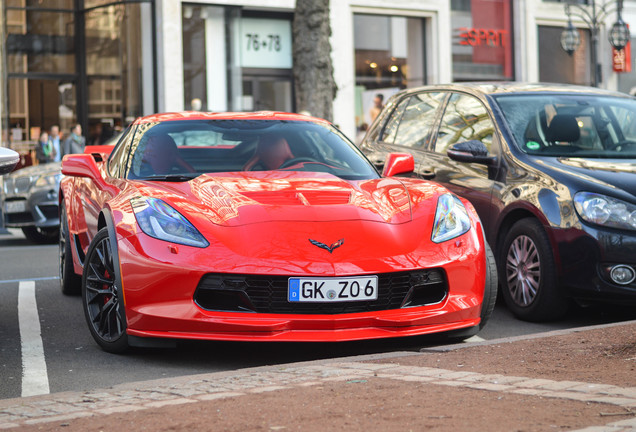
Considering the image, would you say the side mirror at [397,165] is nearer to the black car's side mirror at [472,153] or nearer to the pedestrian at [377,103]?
the black car's side mirror at [472,153]

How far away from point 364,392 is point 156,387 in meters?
0.88

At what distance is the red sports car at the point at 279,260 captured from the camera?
521 cm

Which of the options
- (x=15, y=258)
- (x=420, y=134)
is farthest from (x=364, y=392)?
(x=15, y=258)

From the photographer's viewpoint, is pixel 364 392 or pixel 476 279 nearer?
pixel 364 392

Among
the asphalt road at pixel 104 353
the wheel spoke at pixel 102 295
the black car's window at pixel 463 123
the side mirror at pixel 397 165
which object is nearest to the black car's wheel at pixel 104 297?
the wheel spoke at pixel 102 295

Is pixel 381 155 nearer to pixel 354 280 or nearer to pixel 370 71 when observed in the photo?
pixel 354 280

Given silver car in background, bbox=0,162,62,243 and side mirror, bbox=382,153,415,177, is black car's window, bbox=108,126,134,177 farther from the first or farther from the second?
silver car in background, bbox=0,162,62,243

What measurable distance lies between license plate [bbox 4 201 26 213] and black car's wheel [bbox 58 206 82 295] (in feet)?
17.0

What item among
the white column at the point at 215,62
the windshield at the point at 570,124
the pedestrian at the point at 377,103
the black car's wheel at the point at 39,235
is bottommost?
the black car's wheel at the point at 39,235

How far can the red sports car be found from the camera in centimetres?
521

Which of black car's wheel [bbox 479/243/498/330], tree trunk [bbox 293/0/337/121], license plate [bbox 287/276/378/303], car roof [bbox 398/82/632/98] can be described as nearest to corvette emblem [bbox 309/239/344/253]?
license plate [bbox 287/276/378/303]

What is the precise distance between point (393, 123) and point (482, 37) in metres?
20.2

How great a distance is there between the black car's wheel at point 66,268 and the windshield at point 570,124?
3.40m

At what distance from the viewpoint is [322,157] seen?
22.2 ft
